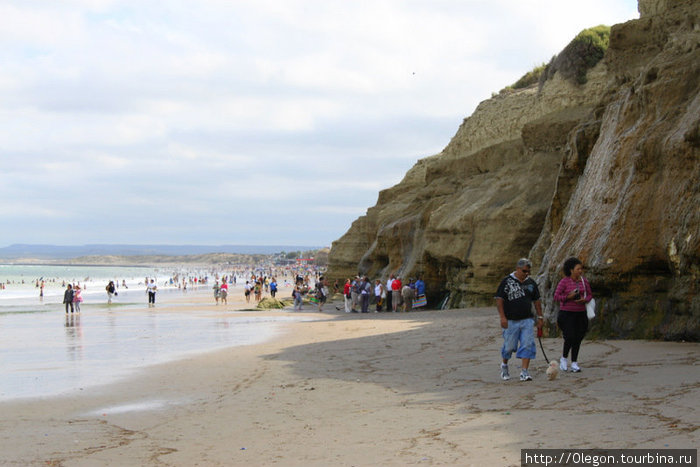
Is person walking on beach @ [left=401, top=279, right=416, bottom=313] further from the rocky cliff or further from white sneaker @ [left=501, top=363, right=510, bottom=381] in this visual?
white sneaker @ [left=501, top=363, right=510, bottom=381]

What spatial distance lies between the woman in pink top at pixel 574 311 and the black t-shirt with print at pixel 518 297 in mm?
424

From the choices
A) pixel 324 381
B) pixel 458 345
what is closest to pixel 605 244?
pixel 458 345

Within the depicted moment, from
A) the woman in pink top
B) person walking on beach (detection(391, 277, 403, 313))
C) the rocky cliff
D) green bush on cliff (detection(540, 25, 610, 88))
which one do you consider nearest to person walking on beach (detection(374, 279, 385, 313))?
the rocky cliff

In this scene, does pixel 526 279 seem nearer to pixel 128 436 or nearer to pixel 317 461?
pixel 317 461

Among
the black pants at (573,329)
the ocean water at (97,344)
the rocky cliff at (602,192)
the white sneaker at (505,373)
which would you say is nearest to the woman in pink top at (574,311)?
the black pants at (573,329)

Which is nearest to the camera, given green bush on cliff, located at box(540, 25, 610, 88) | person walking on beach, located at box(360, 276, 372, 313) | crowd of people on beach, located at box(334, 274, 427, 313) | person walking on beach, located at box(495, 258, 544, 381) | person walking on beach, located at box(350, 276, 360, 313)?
person walking on beach, located at box(495, 258, 544, 381)

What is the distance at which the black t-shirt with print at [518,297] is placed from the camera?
8578 millimetres

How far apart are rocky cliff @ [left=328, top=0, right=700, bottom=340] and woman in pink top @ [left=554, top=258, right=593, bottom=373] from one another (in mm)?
2122

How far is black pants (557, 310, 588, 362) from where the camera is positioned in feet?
28.5

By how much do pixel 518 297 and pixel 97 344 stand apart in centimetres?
1166

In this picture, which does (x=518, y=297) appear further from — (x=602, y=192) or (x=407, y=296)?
(x=407, y=296)

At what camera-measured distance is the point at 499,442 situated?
5.64 meters

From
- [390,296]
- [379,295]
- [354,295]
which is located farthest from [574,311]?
[354,295]

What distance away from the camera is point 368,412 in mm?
7492
